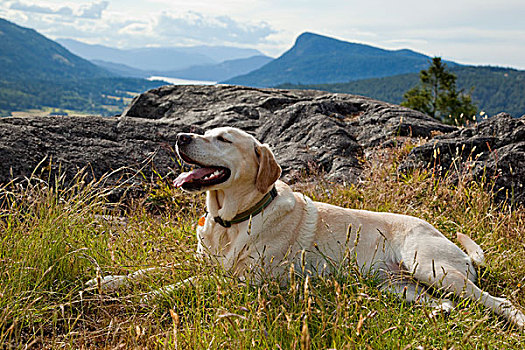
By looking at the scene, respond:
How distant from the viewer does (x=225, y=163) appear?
3721 millimetres

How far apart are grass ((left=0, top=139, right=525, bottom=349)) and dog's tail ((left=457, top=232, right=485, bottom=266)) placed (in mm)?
101

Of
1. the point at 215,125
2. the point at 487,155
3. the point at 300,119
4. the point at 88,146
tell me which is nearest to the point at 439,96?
the point at 300,119

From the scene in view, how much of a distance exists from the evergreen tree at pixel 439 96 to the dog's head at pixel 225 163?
43381 millimetres

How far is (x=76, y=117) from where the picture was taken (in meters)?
7.83

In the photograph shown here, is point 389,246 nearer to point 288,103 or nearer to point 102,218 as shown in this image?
point 102,218

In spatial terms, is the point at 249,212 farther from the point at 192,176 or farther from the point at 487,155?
the point at 487,155

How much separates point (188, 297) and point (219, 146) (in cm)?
129

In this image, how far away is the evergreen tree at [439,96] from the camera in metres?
44.8

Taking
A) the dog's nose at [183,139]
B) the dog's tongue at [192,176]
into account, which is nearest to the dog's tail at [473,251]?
the dog's tongue at [192,176]

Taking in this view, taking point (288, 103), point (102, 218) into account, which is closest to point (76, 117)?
point (102, 218)

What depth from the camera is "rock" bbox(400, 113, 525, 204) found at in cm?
578

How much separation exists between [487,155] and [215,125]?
5.38m

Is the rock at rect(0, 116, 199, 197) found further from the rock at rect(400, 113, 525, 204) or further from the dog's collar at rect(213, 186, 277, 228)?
the rock at rect(400, 113, 525, 204)

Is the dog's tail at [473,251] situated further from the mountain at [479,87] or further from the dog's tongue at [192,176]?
the mountain at [479,87]
